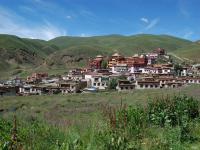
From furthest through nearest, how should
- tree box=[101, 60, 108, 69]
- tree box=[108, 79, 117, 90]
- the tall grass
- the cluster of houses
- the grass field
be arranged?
1. tree box=[101, 60, 108, 69]
2. tree box=[108, 79, 117, 90]
3. the cluster of houses
4. the grass field
5. the tall grass

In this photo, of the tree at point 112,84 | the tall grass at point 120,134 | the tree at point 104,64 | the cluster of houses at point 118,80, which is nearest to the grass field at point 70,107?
the tall grass at point 120,134

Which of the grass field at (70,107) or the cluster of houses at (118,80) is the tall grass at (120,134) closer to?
the grass field at (70,107)

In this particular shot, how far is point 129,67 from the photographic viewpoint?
95.3 metres

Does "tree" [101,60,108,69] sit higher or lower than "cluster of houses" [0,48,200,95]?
higher

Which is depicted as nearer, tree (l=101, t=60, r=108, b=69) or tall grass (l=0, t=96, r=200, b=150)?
tall grass (l=0, t=96, r=200, b=150)

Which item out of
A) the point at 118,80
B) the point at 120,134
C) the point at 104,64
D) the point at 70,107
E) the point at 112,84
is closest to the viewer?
the point at 120,134

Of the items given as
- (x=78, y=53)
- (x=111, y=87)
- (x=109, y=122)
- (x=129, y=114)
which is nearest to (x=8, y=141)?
(x=109, y=122)

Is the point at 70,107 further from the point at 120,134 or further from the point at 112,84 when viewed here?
the point at 112,84

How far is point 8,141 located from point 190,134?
4071 millimetres

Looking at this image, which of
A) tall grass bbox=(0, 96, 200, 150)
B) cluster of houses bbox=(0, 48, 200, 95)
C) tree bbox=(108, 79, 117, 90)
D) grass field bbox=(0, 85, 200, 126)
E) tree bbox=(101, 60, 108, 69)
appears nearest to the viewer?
tall grass bbox=(0, 96, 200, 150)

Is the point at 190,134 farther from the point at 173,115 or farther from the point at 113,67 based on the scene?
the point at 113,67

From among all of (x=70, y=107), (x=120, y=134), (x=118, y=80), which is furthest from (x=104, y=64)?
(x=120, y=134)

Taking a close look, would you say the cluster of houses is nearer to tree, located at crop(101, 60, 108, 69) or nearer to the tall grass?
tree, located at crop(101, 60, 108, 69)

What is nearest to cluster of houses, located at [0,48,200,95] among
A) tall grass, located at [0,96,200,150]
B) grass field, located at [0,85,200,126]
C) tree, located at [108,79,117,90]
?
tree, located at [108,79,117,90]
